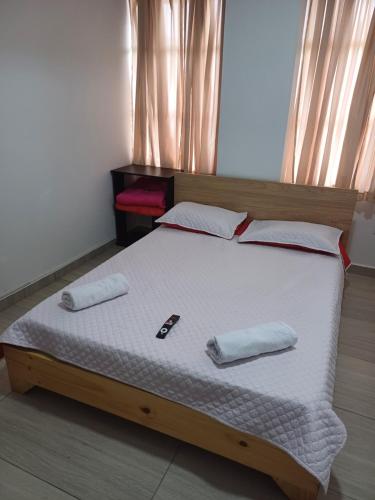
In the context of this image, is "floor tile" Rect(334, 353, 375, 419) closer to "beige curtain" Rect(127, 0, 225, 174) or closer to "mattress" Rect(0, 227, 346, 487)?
"mattress" Rect(0, 227, 346, 487)

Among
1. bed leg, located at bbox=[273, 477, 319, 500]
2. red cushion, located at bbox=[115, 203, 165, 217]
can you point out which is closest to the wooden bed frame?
bed leg, located at bbox=[273, 477, 319, 500]

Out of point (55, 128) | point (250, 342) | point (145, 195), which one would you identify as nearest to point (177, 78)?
point (145, 195)

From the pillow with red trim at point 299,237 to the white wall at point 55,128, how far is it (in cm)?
Answer: 142

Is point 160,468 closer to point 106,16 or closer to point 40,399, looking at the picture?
point 40,399

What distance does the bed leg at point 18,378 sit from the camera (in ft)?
5.71

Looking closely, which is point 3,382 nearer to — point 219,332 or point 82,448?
point 82,448

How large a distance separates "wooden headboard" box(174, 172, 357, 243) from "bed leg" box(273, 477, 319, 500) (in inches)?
77.8

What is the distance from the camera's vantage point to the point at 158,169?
339 cm

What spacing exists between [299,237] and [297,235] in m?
0.02

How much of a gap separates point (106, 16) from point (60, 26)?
580 mm

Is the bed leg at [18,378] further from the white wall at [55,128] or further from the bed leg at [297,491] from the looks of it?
the bed leg at [297,491]

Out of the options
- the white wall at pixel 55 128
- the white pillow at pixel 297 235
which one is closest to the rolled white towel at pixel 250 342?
the white pillow at pixel 297 235

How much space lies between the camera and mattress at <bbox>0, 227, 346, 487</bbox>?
4.17 feet

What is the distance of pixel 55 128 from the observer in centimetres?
262
